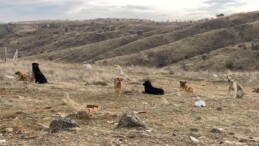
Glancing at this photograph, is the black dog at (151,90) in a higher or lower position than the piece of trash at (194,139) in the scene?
lower

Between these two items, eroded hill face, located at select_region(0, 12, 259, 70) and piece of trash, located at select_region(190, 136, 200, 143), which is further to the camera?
eroded hill face, located at select_region(0, 12, 259, 70)

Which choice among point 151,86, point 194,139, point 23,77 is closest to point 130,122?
point 194,139

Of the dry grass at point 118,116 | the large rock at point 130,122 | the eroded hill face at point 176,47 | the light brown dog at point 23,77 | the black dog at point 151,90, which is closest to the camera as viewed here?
the dry grass at point 118,116

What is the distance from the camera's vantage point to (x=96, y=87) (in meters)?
24.0

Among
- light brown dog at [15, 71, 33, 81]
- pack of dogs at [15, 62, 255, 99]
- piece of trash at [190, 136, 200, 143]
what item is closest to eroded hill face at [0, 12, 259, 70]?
pack of dogs at [15, 62, 255, 99]

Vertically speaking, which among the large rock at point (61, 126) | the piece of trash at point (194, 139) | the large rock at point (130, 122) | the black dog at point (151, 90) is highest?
the large rock at point (61, 126)

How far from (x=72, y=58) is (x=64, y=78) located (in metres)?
69.9

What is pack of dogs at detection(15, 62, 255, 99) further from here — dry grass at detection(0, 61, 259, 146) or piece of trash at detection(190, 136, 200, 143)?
piece of trash at detection(190, 136, 200, 143)

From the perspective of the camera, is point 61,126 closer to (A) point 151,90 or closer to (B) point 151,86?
(A) point 151,90

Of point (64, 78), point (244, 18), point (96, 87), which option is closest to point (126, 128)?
point (96, 87)

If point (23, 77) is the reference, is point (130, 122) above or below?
above

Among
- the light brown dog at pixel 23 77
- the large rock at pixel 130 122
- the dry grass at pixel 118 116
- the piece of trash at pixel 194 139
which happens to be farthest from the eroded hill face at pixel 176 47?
the piece of trash at pixel 194 139

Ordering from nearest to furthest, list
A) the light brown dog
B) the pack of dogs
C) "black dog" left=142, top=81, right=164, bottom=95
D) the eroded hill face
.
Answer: the pack of dogs < "black dog" left=142, top=81, right=164, bottom=95 < the light brown dog < the eroded hill face

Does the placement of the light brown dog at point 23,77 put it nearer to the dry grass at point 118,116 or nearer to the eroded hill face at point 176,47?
the dry grass at point 118,116
